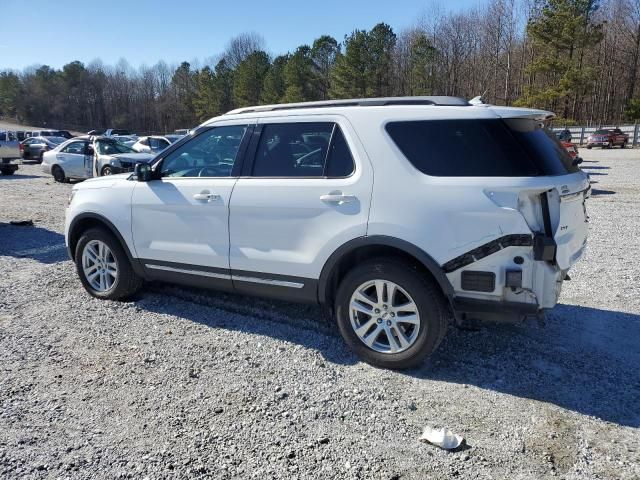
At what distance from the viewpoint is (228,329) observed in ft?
14.9

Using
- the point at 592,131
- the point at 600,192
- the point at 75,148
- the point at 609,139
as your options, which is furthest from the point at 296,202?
the point at 592,131

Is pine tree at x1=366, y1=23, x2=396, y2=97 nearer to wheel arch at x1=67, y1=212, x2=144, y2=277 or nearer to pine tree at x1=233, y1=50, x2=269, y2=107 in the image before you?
pine tree at x1=233, y1=50, x2=269, y2=107

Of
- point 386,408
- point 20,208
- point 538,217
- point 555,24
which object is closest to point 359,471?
point 386,408

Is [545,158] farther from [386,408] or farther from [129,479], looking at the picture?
[129,479]

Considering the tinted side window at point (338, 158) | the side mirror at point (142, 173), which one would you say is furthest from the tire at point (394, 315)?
the side mirror at point (142, 173)

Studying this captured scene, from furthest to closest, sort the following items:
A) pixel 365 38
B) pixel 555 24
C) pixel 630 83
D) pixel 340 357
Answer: pixel 630 83 < pixel 365 38 < pixel 555 24 < pixel 340 357

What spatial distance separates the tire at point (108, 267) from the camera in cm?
509

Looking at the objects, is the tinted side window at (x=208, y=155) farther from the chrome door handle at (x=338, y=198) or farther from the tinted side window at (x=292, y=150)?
the chrome door handle at (x=338, y=198)

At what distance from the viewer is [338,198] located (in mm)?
3732

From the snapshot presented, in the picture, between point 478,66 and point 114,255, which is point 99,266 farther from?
point 478,66

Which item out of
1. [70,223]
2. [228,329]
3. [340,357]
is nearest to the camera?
[340,357]

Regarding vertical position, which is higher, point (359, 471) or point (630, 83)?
point (630, 83)

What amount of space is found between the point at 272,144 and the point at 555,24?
164ft

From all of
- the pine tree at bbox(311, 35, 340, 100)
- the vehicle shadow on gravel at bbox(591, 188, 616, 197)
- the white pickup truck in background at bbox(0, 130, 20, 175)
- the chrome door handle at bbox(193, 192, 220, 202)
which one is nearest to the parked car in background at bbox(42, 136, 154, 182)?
the white pickup truck in background at bbox(0, 130, 20, 175)
